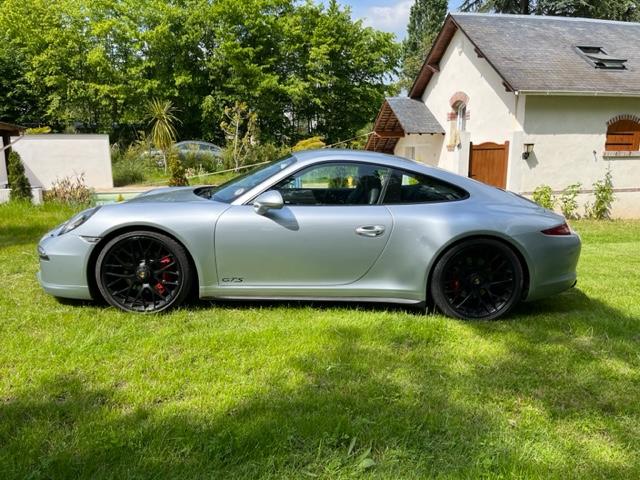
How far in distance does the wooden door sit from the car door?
10235mm

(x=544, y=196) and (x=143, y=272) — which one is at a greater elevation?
(x=143, y=272)

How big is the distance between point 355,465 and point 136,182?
18.8m

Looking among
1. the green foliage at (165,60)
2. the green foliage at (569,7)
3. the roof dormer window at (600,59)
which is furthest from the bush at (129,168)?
the green foliage at (569,7)

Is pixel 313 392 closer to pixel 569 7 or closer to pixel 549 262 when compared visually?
pixel 549 262

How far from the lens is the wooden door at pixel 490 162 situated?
13.0 meters

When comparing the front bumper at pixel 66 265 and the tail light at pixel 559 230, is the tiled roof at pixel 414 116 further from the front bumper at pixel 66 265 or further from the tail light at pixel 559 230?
the front bumper at pixel 66 265

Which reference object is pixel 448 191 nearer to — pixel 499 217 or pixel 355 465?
pixel 499 217

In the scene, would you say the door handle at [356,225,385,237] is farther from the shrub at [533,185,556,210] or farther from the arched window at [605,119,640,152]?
the arched window at [605,119,640,152]

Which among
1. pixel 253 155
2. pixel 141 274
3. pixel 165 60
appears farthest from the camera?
pixel 165 60

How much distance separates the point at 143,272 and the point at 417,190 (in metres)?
2.18

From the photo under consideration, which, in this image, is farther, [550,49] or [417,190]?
[550,49]

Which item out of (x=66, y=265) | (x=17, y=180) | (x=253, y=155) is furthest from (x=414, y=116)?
(x=66, y=265)

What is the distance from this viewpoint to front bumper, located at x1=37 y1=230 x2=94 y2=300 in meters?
3.64

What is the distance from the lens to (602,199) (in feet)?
41.7
